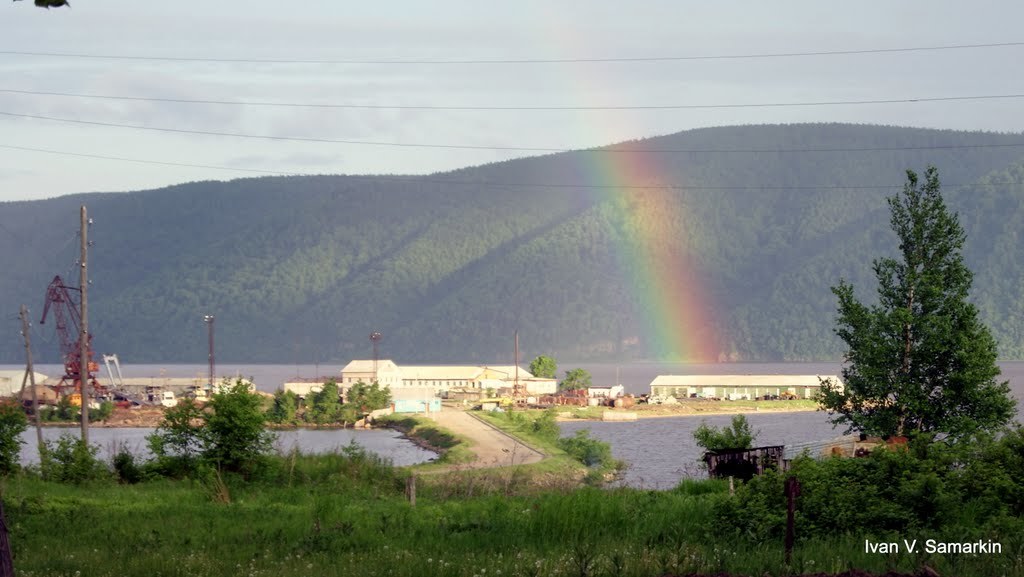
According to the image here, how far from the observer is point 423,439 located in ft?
317

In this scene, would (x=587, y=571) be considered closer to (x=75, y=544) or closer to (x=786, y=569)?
(x=786, y=569)

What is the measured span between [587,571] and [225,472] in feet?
50.7

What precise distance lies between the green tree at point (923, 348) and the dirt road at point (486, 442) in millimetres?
16427

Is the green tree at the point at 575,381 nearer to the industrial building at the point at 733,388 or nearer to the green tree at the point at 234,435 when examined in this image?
the industrial building at the point at 733,388

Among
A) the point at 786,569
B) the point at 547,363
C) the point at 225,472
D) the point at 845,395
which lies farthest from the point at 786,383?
the point at 786,569

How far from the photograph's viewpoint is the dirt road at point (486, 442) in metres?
63.3

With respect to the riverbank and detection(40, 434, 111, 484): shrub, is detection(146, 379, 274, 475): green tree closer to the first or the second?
detection(40, 434, 111, 484): shrub

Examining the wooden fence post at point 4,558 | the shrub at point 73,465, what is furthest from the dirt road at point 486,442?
the wooden fence post at point 4,558

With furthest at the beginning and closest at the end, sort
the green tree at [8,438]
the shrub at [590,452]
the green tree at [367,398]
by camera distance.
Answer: the green tree at [367,398], the shrub at [590,452], the green tree at [8,438]

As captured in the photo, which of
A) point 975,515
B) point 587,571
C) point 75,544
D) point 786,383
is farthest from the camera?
point 786,383

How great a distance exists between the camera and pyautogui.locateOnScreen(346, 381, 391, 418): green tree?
5138 inches

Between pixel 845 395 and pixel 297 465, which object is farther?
pixel 845 395

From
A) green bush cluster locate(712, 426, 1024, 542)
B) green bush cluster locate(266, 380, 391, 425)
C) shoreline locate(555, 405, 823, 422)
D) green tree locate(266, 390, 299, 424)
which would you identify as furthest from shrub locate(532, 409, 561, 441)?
green bush cluster locate(712, 426, 1024, 542)

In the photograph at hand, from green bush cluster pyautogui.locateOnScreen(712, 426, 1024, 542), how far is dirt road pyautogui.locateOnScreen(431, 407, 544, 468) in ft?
101
